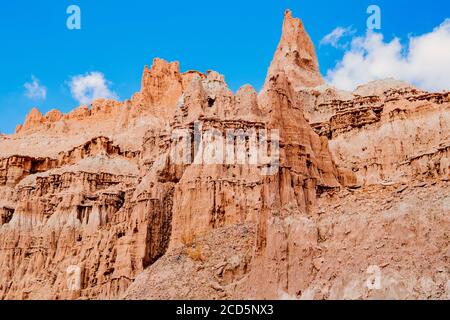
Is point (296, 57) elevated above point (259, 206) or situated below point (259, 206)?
above

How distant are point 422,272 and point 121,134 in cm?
9806

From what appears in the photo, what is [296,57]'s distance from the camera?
110 metres

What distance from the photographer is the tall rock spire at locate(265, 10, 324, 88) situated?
10512cm

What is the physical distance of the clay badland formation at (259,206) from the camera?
39.6 meters

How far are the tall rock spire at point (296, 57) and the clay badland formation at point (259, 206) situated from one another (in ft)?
1.01

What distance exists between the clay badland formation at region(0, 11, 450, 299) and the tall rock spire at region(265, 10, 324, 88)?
307mm

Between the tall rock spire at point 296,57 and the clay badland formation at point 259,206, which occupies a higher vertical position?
the tall rock spire at point 296,57

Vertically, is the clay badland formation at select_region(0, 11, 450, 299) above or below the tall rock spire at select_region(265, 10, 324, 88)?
below

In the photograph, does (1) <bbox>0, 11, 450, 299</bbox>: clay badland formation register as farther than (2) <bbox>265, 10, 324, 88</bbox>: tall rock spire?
No

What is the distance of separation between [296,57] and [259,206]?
216 feet

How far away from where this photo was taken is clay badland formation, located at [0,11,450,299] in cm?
3959

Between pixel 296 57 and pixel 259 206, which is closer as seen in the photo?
pixel 259 206
